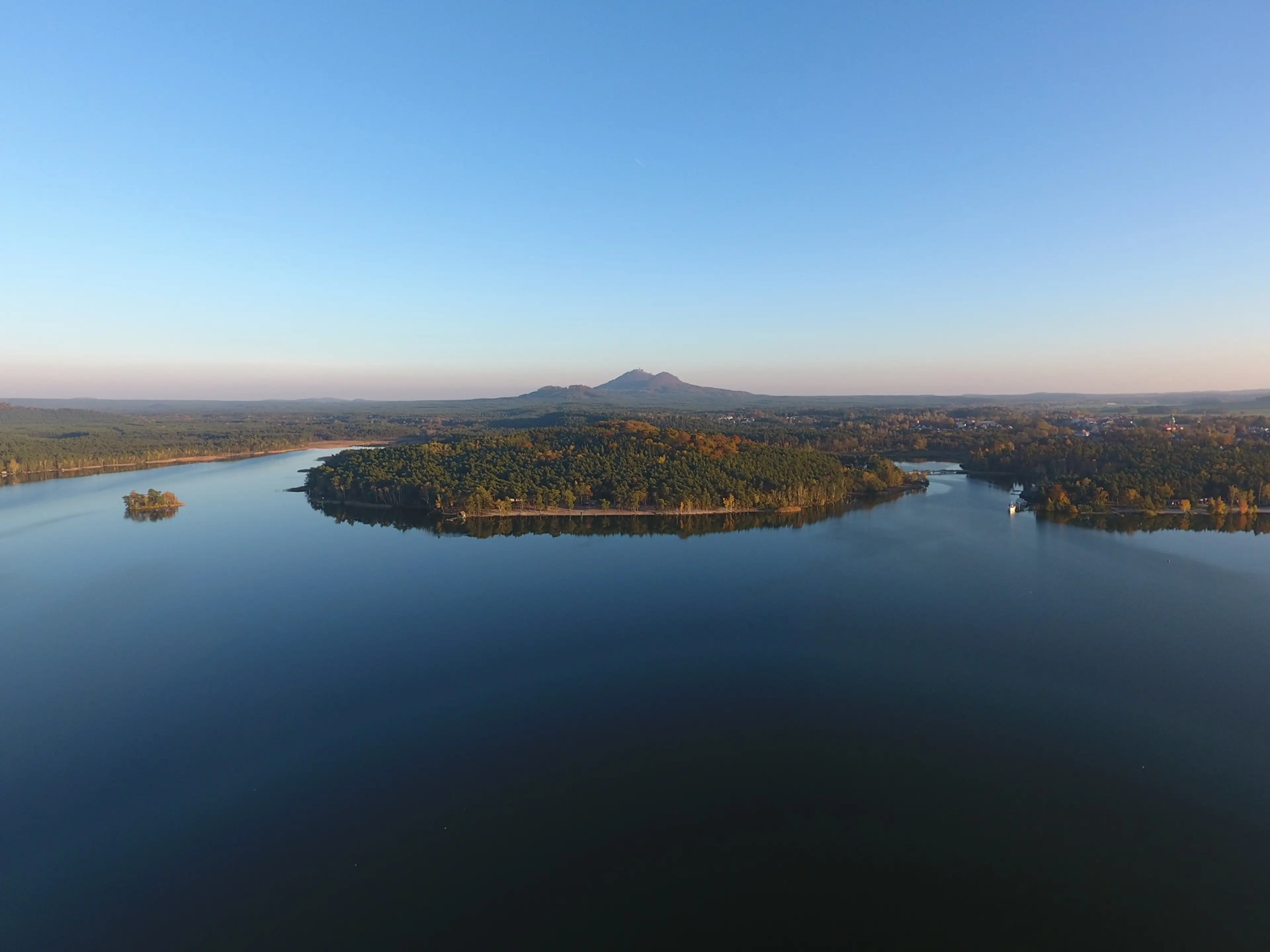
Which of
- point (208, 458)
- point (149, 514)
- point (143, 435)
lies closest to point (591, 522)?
point (149, 514)

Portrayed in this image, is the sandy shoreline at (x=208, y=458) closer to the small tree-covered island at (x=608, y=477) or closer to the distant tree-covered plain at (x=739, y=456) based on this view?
the distant tree-covered plain at (x=739, y=456)

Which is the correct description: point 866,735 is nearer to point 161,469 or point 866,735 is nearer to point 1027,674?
point 1027,674

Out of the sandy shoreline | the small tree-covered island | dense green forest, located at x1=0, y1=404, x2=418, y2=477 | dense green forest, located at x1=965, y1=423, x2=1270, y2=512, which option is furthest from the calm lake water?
dense green forest, located at x1=0, y1=404, x2=418, y2=477

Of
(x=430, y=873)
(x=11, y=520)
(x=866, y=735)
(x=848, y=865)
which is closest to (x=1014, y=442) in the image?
(x=866, y=735)

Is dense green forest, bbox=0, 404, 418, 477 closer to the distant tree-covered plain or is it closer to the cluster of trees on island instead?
the distant tree-covered plain

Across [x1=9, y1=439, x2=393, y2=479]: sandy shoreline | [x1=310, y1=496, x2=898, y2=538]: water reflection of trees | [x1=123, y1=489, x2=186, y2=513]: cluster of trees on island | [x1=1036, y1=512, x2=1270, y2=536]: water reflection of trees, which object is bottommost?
[x1=1036, y1=512, x2=1270, y2=536]: water reflection of trees
